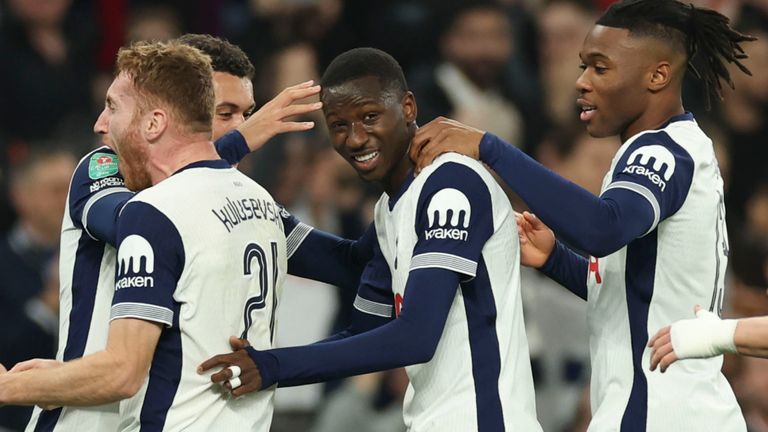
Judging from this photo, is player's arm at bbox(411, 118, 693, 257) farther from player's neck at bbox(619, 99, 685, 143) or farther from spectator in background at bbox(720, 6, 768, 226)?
spectator in background at bbox(720, 6, 768, 226)

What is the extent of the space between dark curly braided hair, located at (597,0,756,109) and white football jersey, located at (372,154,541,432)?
0.78 m

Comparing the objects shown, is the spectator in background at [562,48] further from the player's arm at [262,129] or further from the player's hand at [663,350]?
the player's hand at [663,350]

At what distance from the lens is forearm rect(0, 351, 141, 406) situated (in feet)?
11.8

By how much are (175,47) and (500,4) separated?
5.66 meters

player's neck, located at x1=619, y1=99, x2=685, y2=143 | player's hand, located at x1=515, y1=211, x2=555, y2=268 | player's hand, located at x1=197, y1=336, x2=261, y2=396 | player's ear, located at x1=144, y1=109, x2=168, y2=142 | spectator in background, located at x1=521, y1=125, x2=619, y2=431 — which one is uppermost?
player's ear, located at x1=144, y1=109, x2=168, y2=142

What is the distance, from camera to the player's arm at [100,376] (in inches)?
142

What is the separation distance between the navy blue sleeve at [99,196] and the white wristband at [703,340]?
178 cm

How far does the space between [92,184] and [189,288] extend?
2.42 feet

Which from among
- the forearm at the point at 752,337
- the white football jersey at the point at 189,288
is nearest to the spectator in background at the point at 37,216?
the white football jersey at the point at 189,288

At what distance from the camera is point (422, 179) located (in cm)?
399

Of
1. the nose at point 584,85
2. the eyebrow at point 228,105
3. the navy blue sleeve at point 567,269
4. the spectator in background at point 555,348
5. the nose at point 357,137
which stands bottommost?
the spectator in background at point 555,348

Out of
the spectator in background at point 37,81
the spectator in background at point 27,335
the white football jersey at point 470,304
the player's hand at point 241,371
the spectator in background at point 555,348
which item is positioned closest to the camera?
the player's hand at point 241,371

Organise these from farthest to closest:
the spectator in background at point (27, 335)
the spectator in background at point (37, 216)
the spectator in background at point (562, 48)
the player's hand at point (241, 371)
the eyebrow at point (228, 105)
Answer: the spectator in background at point (562, 48) < the spectator in background at point (37, 216) < the spectator in background at point (27, 335) < the eyebrow at point (228, 105) < the player's hand at point (241, 371)

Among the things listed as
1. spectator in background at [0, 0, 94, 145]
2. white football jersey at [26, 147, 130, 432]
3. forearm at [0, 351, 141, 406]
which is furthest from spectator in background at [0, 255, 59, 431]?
forearm at [0, 351, 141, 406]
